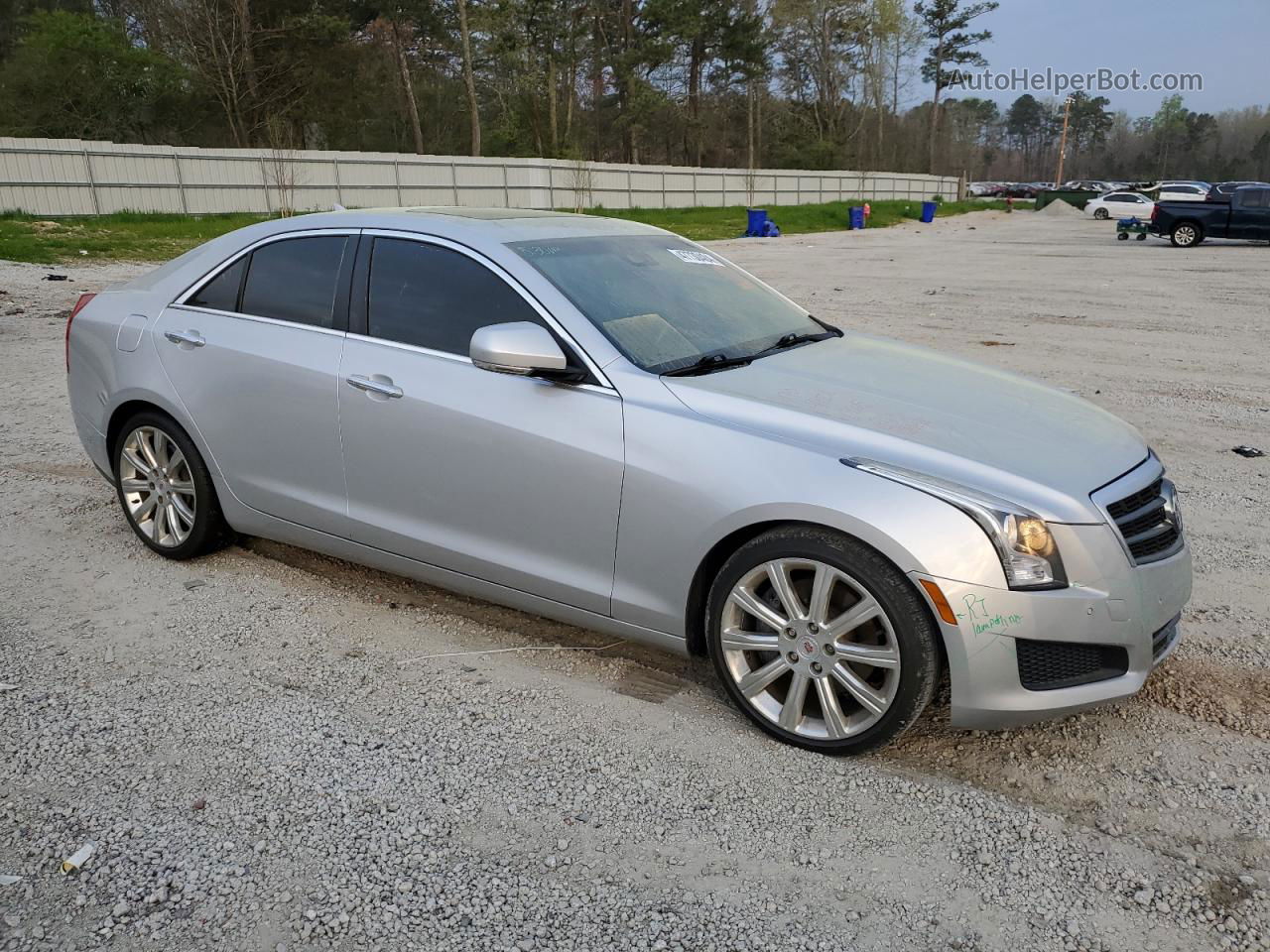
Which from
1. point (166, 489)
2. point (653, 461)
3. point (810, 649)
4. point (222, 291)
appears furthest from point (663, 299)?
point (166, 489)

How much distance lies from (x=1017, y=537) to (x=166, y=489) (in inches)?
149

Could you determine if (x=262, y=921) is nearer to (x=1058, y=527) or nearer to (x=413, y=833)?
(x=413, y=833)

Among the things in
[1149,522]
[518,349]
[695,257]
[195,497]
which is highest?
[695,257]

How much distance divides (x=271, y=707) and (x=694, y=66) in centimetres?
6161

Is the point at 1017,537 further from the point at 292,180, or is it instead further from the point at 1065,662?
the point at 292,180

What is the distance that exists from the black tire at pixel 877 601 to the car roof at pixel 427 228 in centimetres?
164

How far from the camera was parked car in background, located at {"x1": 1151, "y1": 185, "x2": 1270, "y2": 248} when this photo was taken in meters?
26.2

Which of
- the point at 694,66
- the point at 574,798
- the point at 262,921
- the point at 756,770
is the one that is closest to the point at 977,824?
the point at 756,770

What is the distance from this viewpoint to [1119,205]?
4834 centimetres

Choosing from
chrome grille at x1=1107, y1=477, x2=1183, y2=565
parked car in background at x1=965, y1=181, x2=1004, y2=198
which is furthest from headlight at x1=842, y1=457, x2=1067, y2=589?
parked car in background at x1=965, y1=181, x2=1004, y2=198

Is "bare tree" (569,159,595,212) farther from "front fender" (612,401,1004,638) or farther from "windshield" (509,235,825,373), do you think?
"front fender" (612,401,1004,638)

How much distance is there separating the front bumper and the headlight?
3 cm

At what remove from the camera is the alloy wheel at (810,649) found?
3.01 m

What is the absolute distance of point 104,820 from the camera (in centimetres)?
286
